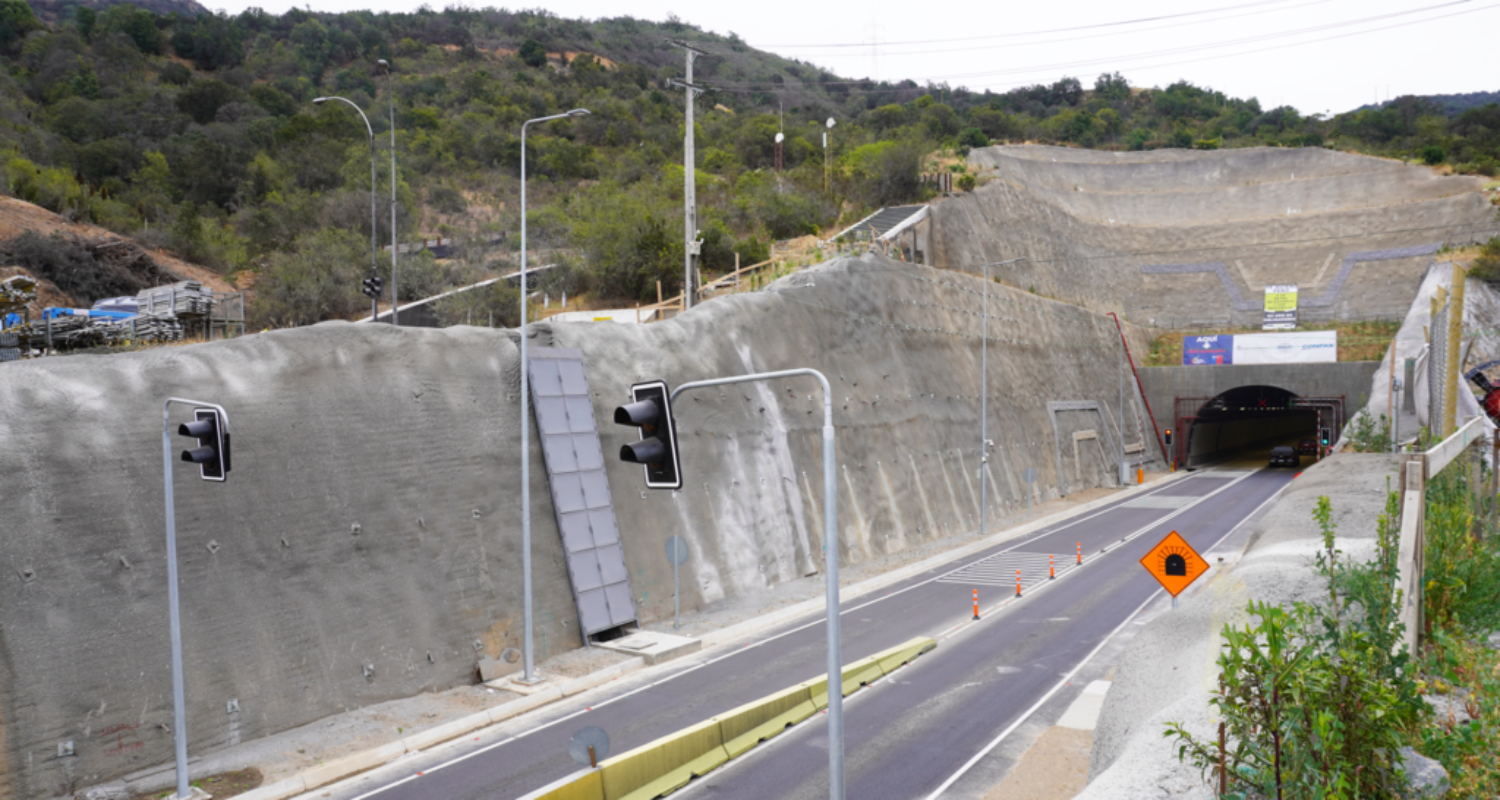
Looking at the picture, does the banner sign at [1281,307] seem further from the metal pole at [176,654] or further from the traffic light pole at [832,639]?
the metal pole at [176,654]

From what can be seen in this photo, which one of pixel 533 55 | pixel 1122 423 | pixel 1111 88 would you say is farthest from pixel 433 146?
pixel 1111 88

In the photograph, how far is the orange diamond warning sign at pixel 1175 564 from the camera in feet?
50.7

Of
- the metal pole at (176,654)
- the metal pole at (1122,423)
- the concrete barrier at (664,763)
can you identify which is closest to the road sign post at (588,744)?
the concrete barrier at (664,763)

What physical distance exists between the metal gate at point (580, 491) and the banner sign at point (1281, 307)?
52151mm

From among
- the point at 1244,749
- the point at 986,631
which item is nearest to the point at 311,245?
the point at 986,631

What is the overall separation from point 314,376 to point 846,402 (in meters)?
19.2

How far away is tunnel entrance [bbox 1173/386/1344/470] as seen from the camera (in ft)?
194

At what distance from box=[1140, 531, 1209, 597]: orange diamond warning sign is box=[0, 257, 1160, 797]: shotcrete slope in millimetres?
11527

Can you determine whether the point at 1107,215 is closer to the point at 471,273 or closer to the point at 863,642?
the point at 471,273

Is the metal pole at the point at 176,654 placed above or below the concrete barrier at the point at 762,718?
above

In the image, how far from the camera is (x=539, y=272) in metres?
43.2

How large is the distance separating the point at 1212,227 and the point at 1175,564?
71366 mm

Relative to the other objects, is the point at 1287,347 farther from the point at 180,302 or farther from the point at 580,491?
the point at 180,302

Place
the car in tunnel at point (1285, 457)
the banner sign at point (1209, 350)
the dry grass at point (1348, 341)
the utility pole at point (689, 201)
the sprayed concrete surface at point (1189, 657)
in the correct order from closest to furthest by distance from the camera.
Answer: the sprayed concrete surface at point (1189, 657), the utility pole at point (689, 201), the banner sign at point (1209, 350), the car in tunnel at point (1285, 457), the dry grass at point (1348, 341)
